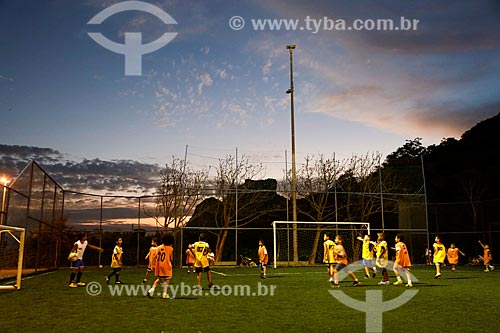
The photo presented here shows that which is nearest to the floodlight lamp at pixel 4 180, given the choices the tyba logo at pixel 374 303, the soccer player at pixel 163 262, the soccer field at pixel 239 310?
the soccer field at pixel 239 310

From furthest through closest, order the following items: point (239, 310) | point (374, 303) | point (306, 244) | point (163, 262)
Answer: point (306, 244)
point (163, 262)
point (374, 303)
point (239, 310)

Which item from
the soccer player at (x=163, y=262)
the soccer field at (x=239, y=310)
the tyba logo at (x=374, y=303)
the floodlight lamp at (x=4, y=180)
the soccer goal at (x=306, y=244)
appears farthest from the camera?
the soccer goal at (x=306, y=244)

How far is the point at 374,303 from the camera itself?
11562 mm

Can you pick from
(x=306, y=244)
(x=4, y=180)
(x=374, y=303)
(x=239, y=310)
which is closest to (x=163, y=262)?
(x=239, y=310)

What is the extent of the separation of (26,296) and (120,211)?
65.7 ft

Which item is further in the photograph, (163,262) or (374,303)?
(163,262)

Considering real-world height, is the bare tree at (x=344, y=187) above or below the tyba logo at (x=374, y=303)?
above

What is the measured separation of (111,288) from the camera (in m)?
15.9

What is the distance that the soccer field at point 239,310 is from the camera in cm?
844

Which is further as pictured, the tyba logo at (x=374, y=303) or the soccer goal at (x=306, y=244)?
the soccer goal at (x=306, y=244)

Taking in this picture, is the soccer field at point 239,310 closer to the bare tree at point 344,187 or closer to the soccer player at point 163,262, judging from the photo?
the soccer player at point 163,262

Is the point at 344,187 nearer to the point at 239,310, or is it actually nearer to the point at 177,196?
the point at 177,196

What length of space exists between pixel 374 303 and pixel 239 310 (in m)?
3.60

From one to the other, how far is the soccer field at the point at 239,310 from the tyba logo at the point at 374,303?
14 cm
